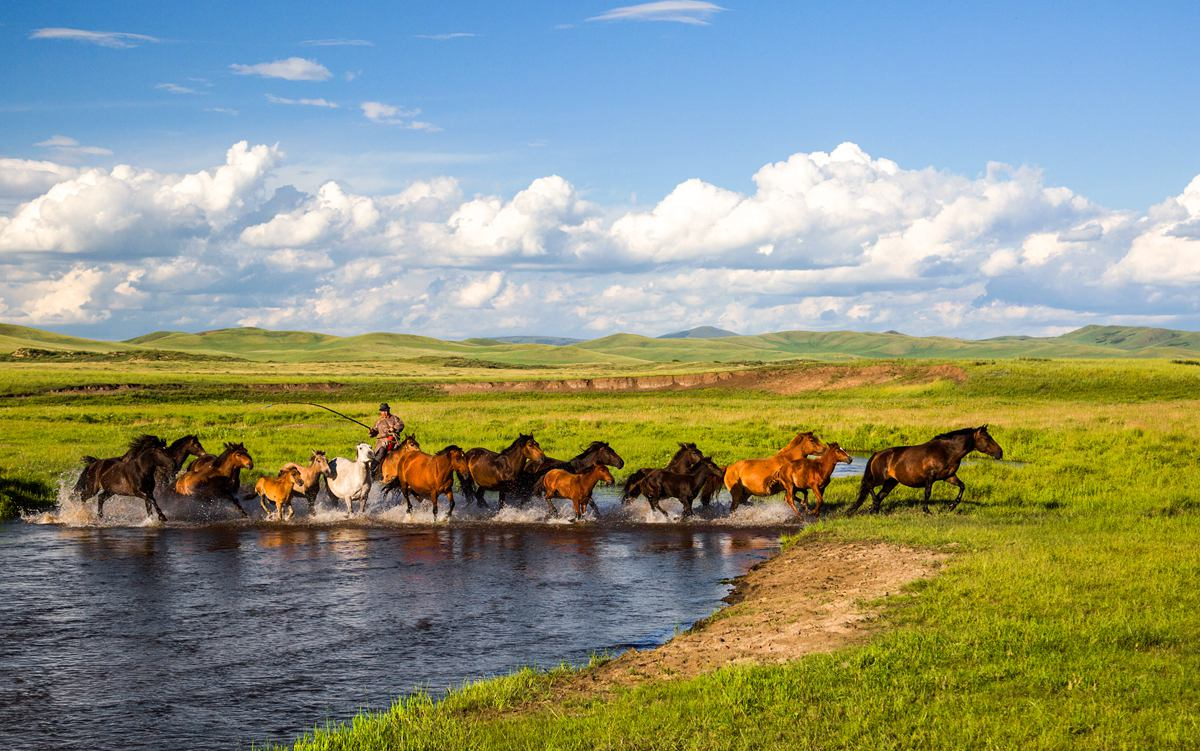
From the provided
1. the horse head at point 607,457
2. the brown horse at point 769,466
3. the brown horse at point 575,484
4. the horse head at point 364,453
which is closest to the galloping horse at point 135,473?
the horse head at point 364,453

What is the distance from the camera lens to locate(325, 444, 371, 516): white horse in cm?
2314

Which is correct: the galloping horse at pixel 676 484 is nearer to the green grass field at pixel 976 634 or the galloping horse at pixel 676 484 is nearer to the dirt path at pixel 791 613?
the green grass field at pixel 976 634

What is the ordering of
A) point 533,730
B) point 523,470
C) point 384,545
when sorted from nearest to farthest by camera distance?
point 533,730 < point 384,545 < point 523,470

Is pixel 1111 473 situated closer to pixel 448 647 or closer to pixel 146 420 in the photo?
pixel 448 647

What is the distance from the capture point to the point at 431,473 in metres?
22.4

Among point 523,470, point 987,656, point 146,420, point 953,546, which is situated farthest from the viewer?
point 146,420

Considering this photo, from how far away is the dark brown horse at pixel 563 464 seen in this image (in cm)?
2312

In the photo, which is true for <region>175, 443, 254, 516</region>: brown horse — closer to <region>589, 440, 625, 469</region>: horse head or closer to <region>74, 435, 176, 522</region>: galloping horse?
<region>74, 435, 176, 522</region>: galloping horse

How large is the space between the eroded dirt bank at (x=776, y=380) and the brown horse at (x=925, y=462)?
49.6m

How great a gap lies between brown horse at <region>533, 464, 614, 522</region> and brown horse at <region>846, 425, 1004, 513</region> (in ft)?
18.3

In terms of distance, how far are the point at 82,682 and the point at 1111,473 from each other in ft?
79.0

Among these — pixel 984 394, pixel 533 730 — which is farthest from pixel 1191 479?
pixel 984 394

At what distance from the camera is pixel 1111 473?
26.0m

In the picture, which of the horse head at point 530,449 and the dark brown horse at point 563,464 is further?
the dark brown horse at point 563,464
